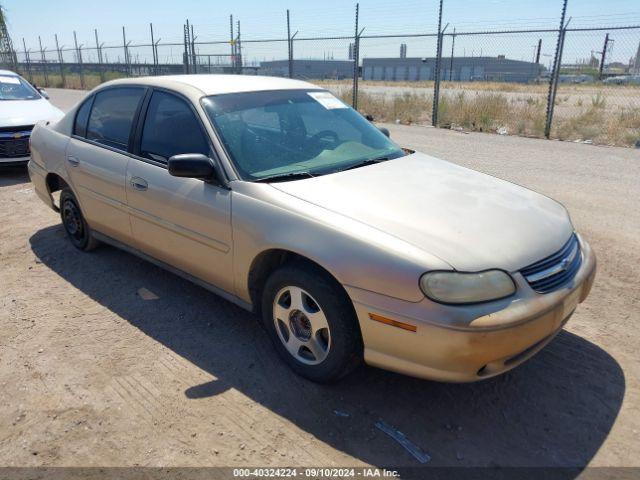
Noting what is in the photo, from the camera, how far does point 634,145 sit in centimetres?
1055

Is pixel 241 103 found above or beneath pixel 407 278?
above

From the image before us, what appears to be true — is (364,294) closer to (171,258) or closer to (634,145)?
(171,258)

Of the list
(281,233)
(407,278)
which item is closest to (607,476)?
(407,278)

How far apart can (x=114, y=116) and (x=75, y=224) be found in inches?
50.5

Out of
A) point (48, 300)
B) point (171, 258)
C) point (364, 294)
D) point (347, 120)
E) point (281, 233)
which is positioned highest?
point (347, 120)

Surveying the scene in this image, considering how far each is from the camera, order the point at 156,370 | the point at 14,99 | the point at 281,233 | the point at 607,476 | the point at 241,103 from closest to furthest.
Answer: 1. the point at 607,476
2. the point at 281,233
3. the point at 156,370
4. the point at 241,103
5. the point at 14,99

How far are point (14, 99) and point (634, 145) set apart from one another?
38.6 feet

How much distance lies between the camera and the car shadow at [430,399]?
2.52 meters

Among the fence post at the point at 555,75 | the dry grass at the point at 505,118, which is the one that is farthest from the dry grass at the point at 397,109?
the fence post at the point at 555,75

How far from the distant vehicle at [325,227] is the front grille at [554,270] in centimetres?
1

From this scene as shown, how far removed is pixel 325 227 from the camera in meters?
2.70

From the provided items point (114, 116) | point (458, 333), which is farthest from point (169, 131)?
point (458, 333)

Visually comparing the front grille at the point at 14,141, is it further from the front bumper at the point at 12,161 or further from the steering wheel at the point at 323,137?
the steering wheel at the point at 323,137

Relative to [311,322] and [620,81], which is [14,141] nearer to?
[311,322]
